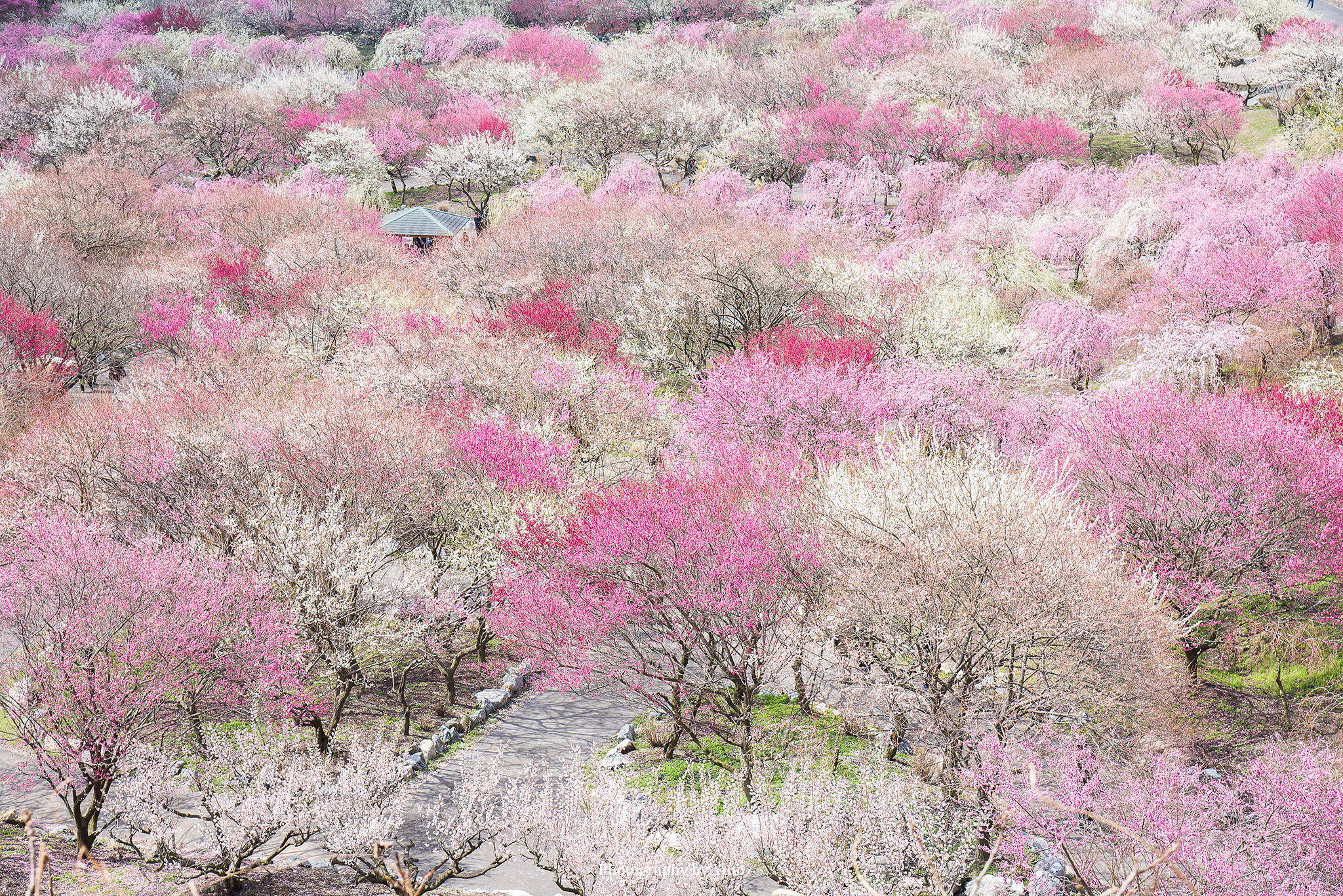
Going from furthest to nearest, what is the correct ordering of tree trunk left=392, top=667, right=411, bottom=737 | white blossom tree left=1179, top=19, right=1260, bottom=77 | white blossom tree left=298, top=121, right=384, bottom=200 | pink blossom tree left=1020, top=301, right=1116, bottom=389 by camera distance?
white blossom tree left=1179, top=19, right=1260, bottom=77 < white blossom tree left=298, top=121, right=384, bottom=200 < pink blossom tree left=1020, top=301, right=1116, bottom=389 < tree trunk left=392, top=667, right=411, bottom=737

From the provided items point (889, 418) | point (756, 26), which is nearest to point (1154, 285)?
point (889, 418)

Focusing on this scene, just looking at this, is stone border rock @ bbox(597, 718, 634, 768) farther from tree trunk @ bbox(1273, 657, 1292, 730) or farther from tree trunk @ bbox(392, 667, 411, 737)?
tree trunk @ bbox(1273, 657, 1292, 730)

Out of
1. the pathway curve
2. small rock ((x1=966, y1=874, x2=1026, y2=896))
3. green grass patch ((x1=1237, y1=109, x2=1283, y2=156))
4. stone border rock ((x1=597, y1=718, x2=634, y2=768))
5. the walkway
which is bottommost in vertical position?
the pathway curve

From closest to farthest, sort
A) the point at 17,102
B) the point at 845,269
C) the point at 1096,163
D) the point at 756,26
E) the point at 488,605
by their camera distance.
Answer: the point at 488,605, the point at 845,269, the point at 1096,163, the point at 17,102, the point at 756,26

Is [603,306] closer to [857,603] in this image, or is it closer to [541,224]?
A: [541,224]

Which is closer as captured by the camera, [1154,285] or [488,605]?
[488,605]

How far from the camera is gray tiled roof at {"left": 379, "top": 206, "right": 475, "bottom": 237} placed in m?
49.5

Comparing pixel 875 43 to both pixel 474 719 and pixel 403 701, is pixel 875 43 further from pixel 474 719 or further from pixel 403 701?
pixel 403 701

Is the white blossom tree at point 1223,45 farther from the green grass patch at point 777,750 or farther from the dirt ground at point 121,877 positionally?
the dirt ground at point 121,877

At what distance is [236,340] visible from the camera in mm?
32312

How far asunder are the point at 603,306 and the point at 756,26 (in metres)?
71.9

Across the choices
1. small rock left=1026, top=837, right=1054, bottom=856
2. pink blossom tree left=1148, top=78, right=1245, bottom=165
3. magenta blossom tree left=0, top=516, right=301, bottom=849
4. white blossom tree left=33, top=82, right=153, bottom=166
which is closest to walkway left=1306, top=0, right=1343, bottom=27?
pink blossom tree left=1148, top=78, right=1245, bottom=165

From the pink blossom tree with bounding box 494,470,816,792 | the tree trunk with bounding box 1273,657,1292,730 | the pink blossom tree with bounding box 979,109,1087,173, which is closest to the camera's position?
the pink blossom tree with bounding box 494,470,816,792

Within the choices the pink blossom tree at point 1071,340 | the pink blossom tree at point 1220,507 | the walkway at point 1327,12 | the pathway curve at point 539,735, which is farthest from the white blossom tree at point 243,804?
the walkway at point 1327,12
